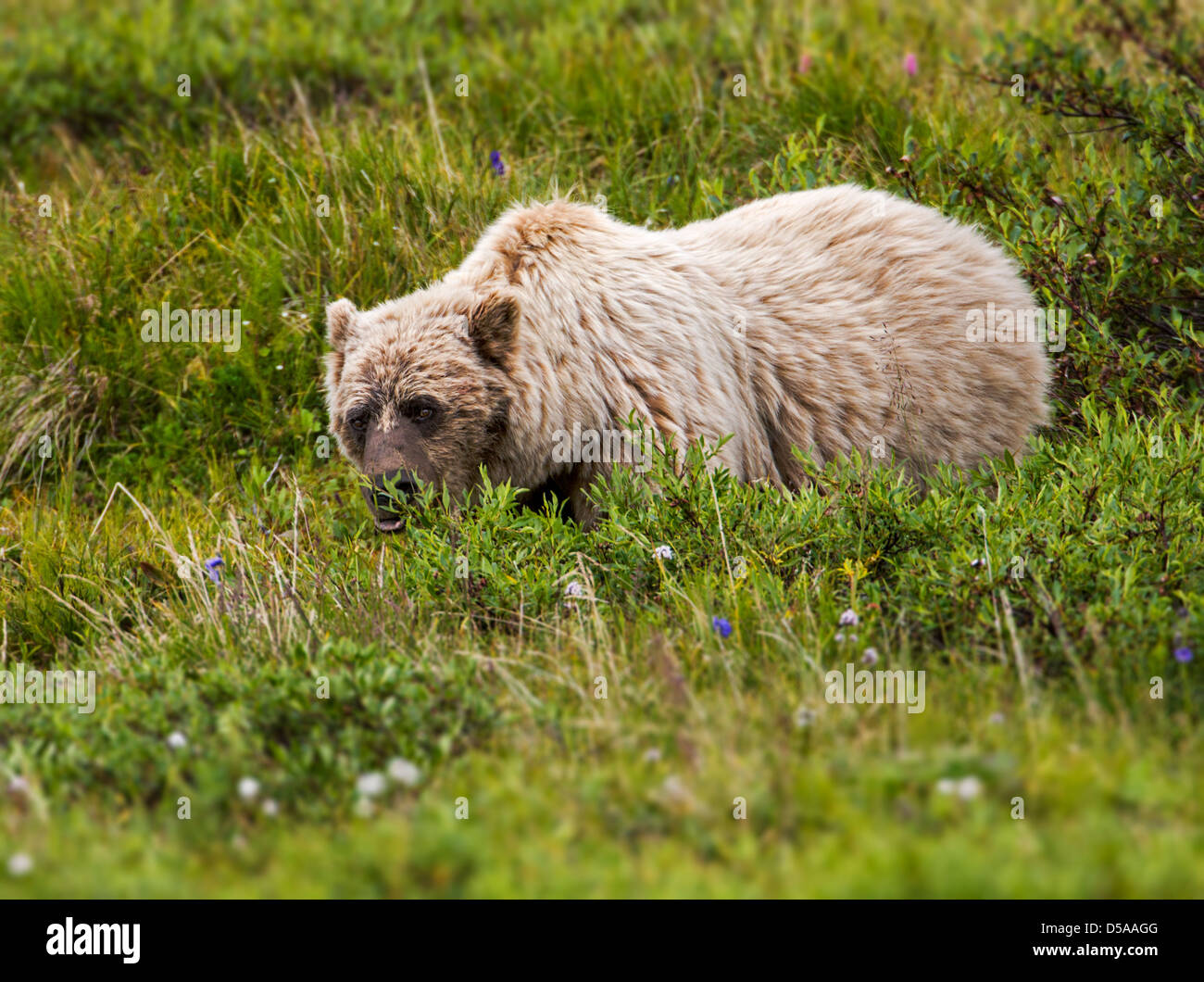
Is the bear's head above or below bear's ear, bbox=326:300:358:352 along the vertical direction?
below

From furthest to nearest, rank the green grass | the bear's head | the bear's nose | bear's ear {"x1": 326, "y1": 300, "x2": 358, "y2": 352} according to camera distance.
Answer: bear's ear {"x1": 326, "y1": 300, "x2": 358, "y2": 352} → the bear's head → the bear's nose → the green grass

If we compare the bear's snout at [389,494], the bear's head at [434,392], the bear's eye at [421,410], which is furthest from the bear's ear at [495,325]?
the bear's snout at [389,494]

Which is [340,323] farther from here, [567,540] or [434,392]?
[567,540]

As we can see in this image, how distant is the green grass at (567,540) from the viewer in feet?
10.8

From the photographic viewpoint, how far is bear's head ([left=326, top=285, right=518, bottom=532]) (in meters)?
5.54

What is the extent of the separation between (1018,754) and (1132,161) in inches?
196

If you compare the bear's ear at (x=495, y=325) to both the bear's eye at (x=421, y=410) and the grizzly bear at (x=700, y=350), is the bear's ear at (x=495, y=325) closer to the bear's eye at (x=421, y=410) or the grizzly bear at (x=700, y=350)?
the grizzly bear at (x=700, y=350)

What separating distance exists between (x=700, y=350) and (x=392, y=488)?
1.54 metres

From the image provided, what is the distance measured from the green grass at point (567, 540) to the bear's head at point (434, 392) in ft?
0.80

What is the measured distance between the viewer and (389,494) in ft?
17.3

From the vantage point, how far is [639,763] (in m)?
3.62

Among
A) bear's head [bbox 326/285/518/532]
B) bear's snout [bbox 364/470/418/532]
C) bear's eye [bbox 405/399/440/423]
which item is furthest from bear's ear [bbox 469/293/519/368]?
bear's snout [bbox 364/470/418/532]

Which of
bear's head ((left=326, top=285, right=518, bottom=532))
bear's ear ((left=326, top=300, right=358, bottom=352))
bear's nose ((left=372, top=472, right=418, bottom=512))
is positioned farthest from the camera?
bear's ear ((left=326, top=300, right=358, bottom=352))

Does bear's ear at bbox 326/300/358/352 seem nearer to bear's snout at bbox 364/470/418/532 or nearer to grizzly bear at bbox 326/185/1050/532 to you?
grizzly bear at bbox 326/185/1050/532
